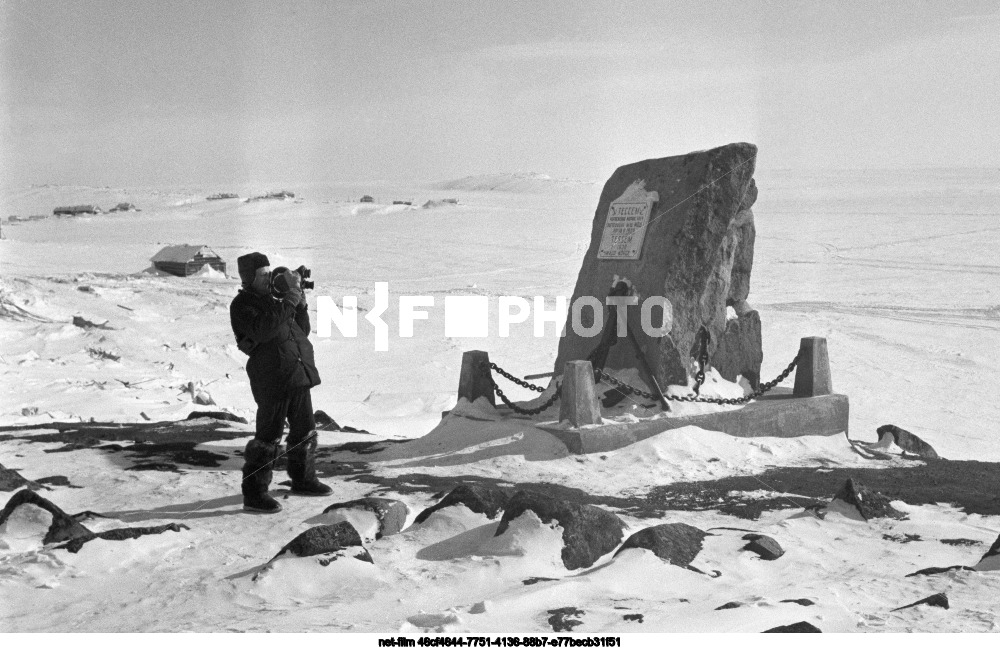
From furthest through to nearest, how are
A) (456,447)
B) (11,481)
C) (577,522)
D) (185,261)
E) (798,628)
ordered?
1. (185,261)
2. (456,447)
3. (11,481)
4. (577,522)
5. (798,628)

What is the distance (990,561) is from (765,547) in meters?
1.02

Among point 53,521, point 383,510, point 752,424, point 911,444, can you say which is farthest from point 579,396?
point 53,521

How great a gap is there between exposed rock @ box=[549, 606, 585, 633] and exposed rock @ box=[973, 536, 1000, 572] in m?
1.96

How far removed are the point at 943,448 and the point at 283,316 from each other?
25.4 feet

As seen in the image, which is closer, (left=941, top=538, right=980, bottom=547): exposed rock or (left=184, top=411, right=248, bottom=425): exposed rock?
(left=941, top=538, right=980, bottom=547): exposed rock

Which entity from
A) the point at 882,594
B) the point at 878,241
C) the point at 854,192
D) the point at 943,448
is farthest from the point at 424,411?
the point at 854,192

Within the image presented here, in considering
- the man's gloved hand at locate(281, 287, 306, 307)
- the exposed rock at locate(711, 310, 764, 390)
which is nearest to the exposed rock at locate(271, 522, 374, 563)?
the man's gloved hand at locate(281, 287, 306, 307)

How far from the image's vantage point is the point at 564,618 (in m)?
4.08

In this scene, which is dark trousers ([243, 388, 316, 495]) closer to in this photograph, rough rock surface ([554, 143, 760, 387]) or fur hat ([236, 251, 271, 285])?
fur hat ([236, 251, 271, 285])

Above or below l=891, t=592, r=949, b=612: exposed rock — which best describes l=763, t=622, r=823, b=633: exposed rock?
above

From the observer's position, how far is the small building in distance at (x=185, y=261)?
76.6 feet

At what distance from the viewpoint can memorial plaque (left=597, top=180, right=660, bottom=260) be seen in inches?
343

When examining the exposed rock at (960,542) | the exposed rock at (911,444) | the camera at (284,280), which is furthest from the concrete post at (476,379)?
the exposed rock at (960,542)

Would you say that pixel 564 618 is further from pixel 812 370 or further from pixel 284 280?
pixel 812 370
